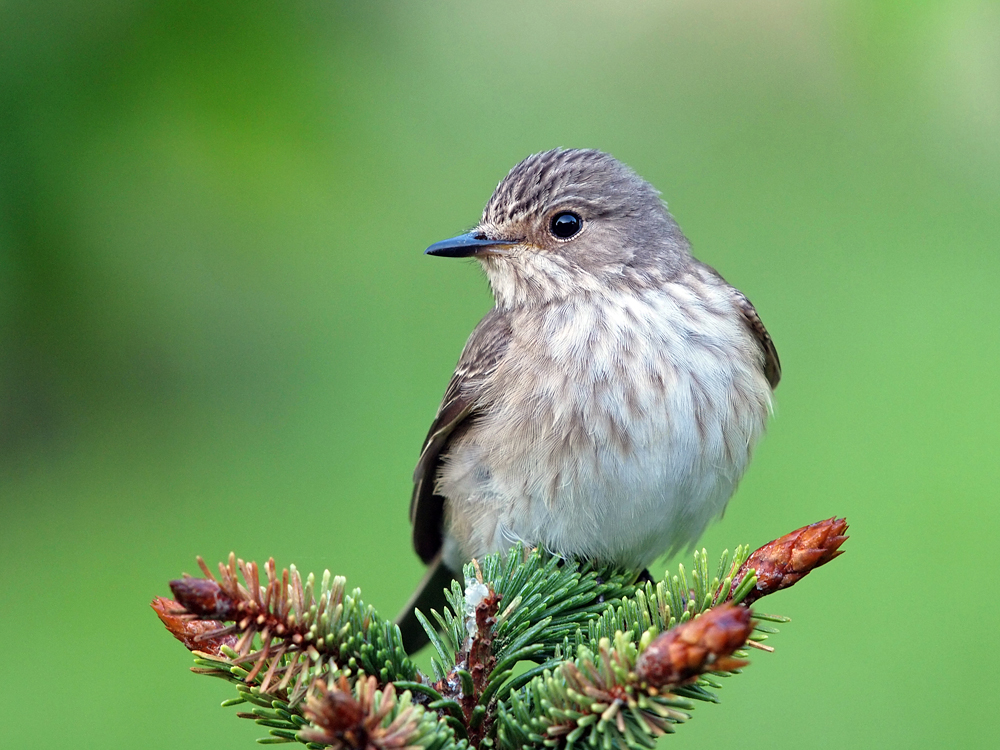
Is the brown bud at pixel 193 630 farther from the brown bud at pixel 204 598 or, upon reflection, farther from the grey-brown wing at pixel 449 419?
the grey-brown wing at pixel 449 419

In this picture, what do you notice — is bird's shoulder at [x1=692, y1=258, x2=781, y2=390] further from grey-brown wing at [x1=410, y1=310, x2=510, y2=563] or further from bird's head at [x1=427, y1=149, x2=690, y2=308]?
grey-brown wing at [x1=410, y1=310, x2=510, y2=563]

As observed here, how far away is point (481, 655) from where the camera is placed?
208cm

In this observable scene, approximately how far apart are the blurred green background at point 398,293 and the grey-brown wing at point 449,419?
746 mm

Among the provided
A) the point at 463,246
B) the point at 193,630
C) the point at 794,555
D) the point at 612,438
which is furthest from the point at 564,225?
the point at 193,630

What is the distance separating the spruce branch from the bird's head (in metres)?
1.49

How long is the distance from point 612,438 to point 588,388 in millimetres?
180

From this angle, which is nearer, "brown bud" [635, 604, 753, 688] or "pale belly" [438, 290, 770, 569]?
"brown bud" [635, 604, 753, 688]

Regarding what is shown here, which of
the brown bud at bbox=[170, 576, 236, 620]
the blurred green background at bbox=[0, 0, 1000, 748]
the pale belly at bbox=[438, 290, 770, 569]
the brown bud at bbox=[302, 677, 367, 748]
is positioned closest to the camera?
the brown bud at bbox=[302, 677, 367, 748]

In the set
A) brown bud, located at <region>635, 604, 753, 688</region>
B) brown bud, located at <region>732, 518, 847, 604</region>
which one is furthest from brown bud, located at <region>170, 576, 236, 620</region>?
brown bud, located at <region>732, 518, 847, 604</region>

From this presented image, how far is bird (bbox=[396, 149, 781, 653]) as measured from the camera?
3238 millimetres

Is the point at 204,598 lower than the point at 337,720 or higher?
higher

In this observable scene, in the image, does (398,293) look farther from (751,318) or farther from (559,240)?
(751,318)

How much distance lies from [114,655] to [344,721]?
3.86 m

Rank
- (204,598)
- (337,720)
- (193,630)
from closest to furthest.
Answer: (337,720) → (204,598) → (193,630)
